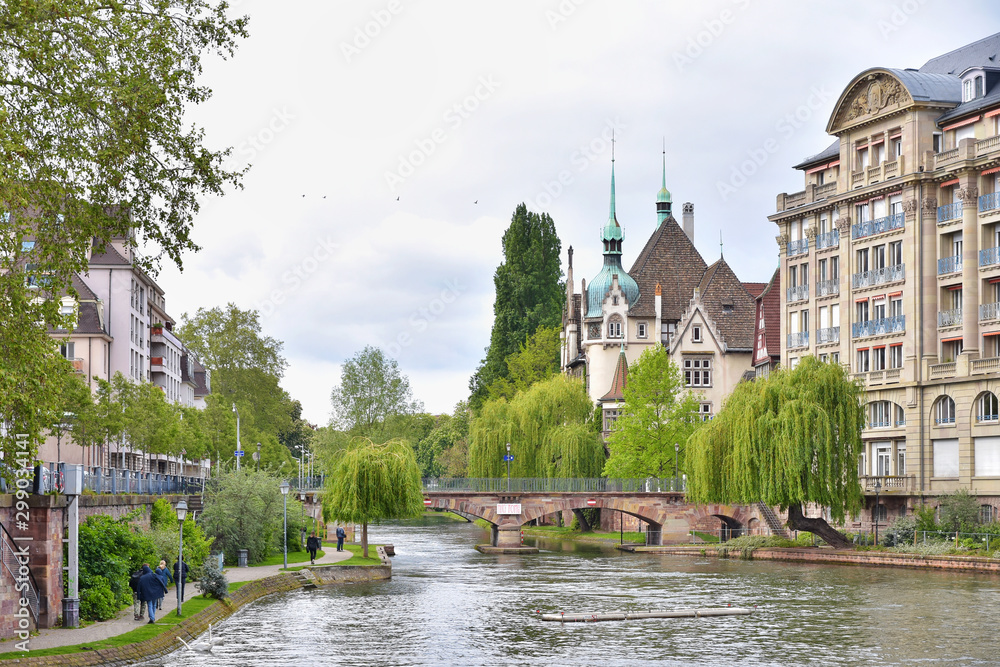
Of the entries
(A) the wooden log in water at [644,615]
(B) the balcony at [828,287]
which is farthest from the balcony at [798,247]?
(A) the wooden log in water at [644,615]

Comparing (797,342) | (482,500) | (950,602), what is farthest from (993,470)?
(482,500)

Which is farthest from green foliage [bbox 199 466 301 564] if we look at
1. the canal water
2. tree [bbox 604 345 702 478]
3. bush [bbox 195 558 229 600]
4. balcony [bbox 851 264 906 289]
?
tree [bbox 604 345 702 478]

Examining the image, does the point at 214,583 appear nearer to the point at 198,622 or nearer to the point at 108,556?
the point at 198,622

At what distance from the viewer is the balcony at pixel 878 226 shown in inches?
2970

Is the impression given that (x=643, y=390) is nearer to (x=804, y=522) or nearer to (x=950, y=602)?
(x=804, y=522)

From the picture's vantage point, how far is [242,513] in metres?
58.2

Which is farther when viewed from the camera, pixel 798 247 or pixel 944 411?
Result: pixel 798 247

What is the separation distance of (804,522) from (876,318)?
13659mm

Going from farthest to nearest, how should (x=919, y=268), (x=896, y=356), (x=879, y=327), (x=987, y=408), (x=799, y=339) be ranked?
(x=799, y=339) < (x=879, y=327) < (x=896, y=356) < (x=919, y=268) < (x=987, y=408)

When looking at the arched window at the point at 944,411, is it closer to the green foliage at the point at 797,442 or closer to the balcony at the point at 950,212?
the green foliage at the point at 797,442

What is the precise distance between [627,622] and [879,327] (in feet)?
131

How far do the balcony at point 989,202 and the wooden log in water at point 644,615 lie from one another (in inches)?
1345

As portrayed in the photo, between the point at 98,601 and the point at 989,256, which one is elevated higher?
the point at 989,256

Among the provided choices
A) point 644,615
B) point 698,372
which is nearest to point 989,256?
point 644,615
